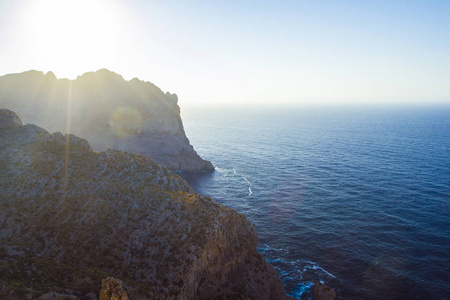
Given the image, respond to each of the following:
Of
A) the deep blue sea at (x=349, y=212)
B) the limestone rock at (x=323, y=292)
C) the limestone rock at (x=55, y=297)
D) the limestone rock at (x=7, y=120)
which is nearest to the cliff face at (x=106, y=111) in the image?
the deep blue sea at (x=349, y=212)

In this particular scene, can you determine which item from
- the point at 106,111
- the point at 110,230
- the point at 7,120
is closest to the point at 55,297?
the point at 110,230

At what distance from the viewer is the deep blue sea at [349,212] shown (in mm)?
43562

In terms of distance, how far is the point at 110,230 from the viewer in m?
31.8

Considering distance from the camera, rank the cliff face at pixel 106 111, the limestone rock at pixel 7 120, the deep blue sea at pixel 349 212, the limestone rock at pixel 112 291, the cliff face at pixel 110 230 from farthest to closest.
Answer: the cliff face at pixel 106 111 < the deep blue sea at pixel 349 212 < the limestone rock at pixel 7 120 < the cliff face at pixel 110 230 < the limestone rock at pixel 112 291

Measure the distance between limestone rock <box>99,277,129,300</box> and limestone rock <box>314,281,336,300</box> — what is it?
28.5m

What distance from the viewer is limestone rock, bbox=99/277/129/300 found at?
72.2 ft

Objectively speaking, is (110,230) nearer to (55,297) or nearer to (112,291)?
(112,291)

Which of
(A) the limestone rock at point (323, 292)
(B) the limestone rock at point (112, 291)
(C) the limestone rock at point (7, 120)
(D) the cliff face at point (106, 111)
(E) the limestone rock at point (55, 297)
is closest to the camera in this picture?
(E) the limestone rock at point (55, 297)

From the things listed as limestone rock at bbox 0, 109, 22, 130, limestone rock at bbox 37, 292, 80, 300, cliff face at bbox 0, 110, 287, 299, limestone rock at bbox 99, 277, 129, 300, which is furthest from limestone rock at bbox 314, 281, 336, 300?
limestone rock at bbox 0, 109, 22, 130

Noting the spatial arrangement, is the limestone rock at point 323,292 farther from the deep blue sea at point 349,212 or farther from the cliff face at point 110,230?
the cliff face at point 110,230

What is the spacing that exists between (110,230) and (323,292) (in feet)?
98.4

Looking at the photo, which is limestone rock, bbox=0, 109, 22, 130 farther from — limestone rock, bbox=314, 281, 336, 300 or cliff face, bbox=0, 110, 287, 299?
Result: limestone rock, bbox=314, 281, 336, 300

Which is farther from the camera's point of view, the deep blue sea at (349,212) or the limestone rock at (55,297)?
the deep blue sea at (349,212)

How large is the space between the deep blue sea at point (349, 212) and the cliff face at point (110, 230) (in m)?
14.7
